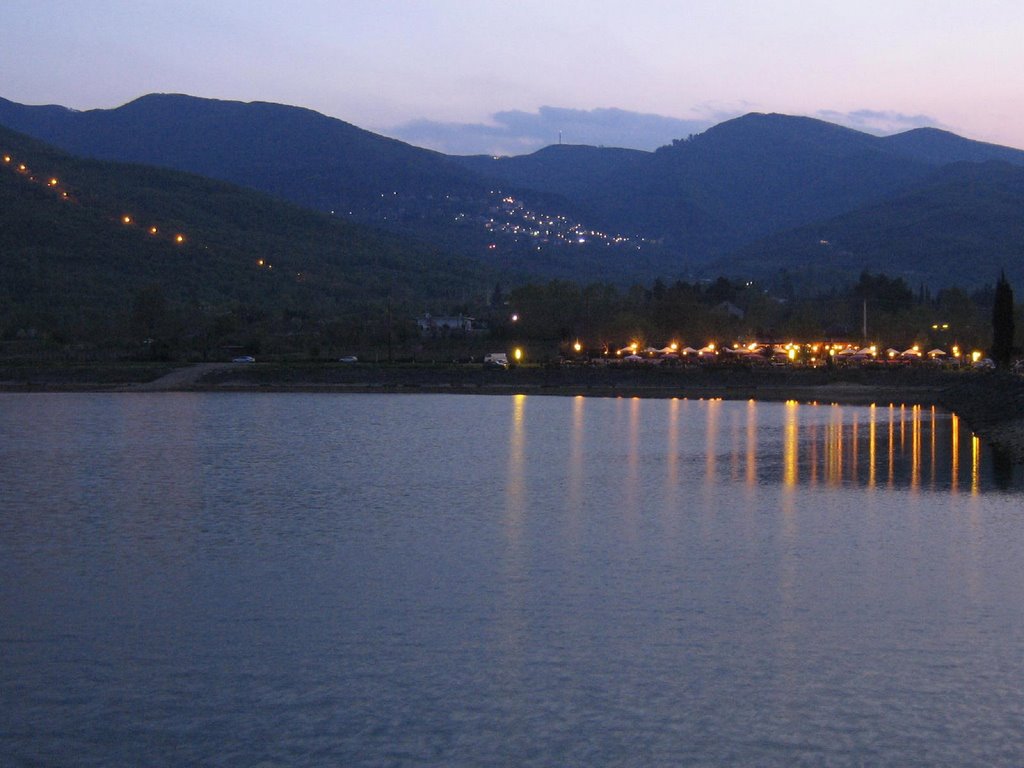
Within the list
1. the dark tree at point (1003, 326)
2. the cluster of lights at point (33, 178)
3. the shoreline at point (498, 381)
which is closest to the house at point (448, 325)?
the shoreline at point (498, 381)

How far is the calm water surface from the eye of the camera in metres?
11.3

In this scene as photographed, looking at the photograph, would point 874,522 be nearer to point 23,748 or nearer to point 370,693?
point 370,693

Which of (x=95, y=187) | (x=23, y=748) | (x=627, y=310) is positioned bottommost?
(x=23, y=748)

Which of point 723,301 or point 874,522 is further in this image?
point 723,301

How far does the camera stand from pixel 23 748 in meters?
10.9

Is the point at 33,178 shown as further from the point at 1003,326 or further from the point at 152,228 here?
the point at 1003,326

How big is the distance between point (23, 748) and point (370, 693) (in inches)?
130

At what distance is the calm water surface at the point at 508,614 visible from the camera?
11.3 meters

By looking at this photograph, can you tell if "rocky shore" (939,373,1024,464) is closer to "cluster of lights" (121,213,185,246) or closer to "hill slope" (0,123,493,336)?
"hill slope" (0,123,493,336)

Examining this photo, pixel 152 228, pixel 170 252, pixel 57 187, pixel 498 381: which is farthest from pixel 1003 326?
pixel 57 187

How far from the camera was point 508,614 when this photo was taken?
1545 cm

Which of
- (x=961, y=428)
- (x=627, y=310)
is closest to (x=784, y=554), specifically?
(x=961, y=428)

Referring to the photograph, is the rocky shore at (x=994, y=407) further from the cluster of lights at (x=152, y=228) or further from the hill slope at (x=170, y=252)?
the cluster of lights at (x=152, y=228)

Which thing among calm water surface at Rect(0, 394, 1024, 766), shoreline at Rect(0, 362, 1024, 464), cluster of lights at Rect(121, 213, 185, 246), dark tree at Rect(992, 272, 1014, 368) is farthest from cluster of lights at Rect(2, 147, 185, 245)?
calm water surface at Rect(0, 394, 1024, 766)
